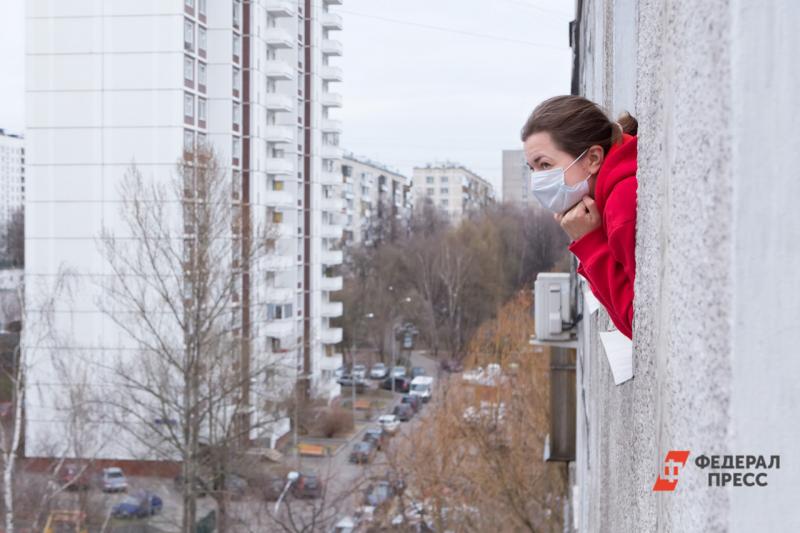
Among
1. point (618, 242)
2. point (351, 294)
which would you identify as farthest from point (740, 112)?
point (351, 294)

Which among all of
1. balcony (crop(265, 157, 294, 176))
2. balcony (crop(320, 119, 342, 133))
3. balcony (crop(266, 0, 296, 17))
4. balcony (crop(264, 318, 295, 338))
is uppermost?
balcony (crop(266, 0, 296, 17))

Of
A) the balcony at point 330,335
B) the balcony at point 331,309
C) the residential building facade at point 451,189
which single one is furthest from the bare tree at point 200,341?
the residential building facade at point 451,189

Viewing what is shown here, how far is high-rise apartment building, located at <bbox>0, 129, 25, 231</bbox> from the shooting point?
97.2ft

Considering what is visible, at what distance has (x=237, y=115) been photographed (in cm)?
2800

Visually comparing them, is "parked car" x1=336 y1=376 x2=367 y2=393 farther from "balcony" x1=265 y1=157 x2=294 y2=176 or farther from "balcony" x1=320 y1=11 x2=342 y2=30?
"balcony" x1=320 y1=11 x2=342 y2=30

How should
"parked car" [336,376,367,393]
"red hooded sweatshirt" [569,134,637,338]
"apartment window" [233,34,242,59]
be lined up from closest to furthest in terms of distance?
"red hooded sweatshirt" [569,134,637,338], "apartment window" [233,34,242,59], "parked car" [336,376,367,393]

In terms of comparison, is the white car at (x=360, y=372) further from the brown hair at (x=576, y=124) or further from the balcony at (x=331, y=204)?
the brown hair at (x=576, y=124)

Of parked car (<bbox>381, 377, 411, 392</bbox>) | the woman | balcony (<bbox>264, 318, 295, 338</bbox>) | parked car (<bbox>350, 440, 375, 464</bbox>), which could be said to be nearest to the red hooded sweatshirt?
the woman

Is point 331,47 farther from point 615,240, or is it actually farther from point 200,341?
point 615,240

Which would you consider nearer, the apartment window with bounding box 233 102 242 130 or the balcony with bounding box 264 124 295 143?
the apartment window with bounding box 233 102 242 130

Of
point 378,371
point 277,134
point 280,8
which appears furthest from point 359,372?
point 280,8

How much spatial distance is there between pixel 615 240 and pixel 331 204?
3328cm

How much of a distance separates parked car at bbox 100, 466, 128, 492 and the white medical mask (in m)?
19.7

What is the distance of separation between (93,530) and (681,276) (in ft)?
60.3
